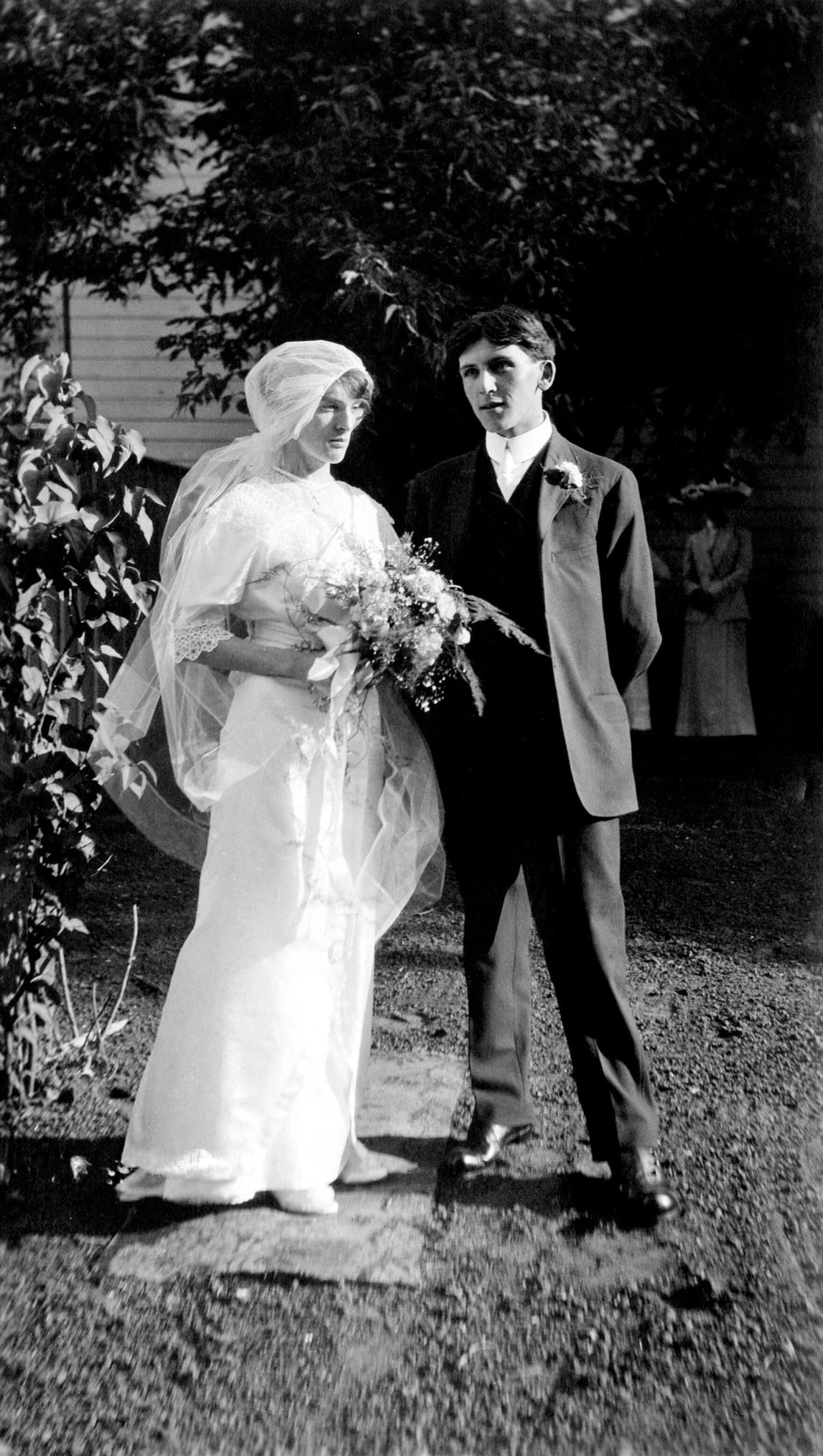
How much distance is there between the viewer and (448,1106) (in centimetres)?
392

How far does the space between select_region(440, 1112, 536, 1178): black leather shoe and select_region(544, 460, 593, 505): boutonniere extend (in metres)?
1.69

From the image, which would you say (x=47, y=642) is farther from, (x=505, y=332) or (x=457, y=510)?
(x=505, y=332)

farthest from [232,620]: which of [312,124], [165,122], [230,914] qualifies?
[165,122]

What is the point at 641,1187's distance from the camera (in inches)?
126

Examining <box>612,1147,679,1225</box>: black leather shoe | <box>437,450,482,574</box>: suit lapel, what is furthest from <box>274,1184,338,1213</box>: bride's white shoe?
<box>437,450,482,574</box>: suit lapel

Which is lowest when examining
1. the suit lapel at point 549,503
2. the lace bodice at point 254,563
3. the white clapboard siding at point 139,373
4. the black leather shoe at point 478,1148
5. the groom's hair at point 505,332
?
the black leather shoe at point 478,1148

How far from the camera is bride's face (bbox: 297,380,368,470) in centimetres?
339

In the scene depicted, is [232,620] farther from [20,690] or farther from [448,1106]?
[448,1106]

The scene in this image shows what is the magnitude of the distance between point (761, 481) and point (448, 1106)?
10.2 meters

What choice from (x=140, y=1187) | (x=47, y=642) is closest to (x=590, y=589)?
(x=47, y=642)

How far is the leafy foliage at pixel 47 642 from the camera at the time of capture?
335cm

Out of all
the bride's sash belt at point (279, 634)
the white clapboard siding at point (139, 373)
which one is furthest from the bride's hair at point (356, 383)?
the white clapboard siding at point (139, 373)

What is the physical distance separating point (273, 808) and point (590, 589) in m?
1.02

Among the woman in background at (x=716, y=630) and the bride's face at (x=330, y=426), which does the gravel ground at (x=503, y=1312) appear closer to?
the bride's face at (x=330, y=426)
